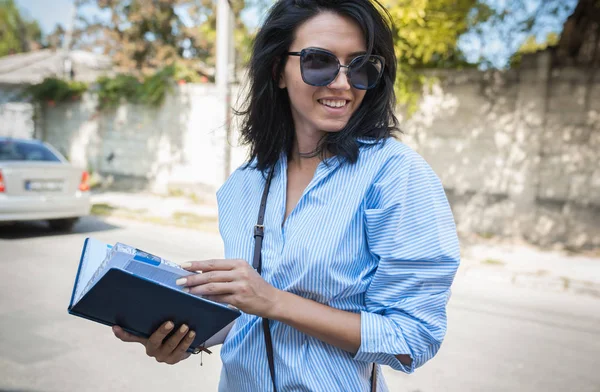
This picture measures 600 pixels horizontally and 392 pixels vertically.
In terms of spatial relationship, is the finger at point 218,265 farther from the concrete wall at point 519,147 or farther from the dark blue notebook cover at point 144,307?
the concrete wall at point 519,147

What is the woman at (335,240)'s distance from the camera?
1.19 meters

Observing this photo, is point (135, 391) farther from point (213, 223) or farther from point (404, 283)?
point (213, 223)

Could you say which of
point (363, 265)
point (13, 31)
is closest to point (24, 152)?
point (363, 265)

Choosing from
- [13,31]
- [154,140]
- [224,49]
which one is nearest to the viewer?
[224,49]

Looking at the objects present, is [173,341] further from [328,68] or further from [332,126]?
[328,68]

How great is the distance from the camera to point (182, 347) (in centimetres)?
136

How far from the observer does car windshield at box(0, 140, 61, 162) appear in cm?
819

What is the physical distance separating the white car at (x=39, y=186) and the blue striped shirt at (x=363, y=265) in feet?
25.0

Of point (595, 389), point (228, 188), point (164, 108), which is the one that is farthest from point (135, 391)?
point (164, 108)

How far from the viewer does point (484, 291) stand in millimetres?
6406

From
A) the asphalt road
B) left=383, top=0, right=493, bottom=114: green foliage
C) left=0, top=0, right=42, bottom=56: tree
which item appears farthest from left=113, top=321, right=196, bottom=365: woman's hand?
left=0, top=0, right=42, bottom=56: tree

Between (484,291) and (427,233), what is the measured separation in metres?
5.65

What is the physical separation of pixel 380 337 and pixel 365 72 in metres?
0.70

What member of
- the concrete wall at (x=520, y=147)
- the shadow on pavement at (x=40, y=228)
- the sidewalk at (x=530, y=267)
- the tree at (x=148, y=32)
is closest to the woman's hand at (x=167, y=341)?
the sidewalk at (x=530, y=267)
